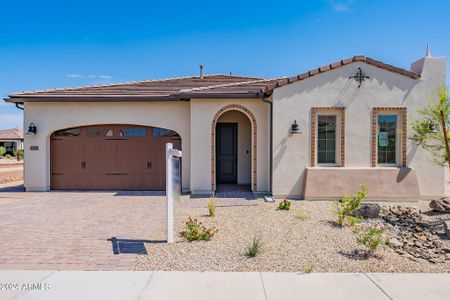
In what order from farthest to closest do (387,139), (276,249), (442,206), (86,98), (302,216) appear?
1. (86,98)
2. (387,139)
3. (442,206)
4. (302,216)
5. (276,249)

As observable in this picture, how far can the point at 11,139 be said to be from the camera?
39219 millimetres

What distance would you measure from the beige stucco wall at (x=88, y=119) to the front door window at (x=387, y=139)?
687 cm

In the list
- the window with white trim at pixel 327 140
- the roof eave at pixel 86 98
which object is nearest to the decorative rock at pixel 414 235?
the window with white trim at pixel 327 140

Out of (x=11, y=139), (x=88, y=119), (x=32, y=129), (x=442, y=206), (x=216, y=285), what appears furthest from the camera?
(x=11, y=139)

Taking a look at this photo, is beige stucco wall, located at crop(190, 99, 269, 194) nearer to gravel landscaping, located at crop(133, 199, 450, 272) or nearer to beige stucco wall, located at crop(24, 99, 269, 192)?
beige stucco wall, located at crop(24, 99, 269, 192)

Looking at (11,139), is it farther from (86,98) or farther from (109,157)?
(86,98)

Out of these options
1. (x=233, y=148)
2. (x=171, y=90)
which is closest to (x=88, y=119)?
(x=171, y=90)

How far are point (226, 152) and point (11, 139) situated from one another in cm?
3893

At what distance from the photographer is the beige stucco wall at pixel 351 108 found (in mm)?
9742

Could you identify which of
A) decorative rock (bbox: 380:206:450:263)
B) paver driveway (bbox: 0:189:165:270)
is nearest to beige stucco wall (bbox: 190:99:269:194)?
paver driveway (bbox: 0:189:165:270)

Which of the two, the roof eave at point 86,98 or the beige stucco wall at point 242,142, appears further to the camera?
the beige stucco wall at point 242,142

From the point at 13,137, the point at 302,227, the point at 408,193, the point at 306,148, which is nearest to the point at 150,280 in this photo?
the point at 302,227

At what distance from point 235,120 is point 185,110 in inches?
87.5

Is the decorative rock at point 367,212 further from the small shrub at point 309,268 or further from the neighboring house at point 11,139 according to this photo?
the neighboring house at point 11,139
